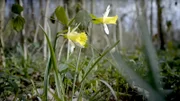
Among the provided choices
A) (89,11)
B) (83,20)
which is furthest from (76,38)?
(89,11)

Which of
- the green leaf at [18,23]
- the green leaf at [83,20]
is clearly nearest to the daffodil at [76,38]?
the green leaf at [83,20]

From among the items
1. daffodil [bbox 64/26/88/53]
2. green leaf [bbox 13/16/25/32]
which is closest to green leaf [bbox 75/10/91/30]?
daffodil [bbox 64/26/88/53]

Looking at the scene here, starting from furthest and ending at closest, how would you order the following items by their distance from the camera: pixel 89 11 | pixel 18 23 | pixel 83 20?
pixel 89 11 → pixel 18 23 → pixel 83 20

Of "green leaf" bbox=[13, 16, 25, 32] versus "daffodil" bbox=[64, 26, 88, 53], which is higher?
"green leaf" bbox=[13, 16, 25, 32]

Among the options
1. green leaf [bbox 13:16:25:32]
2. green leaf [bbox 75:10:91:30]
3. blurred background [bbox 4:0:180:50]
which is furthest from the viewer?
blurred background [bbox 4:0:180:50]

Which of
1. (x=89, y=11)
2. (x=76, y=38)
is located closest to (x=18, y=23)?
(x=76, y=38)

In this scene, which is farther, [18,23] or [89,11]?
[89,11]

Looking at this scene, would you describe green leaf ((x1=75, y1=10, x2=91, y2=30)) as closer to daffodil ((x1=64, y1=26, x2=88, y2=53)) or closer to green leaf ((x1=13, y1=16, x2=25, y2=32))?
daffodil ((x1=64, y1=26, x2=88, y2=53))

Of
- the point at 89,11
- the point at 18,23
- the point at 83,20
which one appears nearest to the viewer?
the point at 83,20

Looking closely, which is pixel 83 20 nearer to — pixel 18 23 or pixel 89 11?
pixel 18 23

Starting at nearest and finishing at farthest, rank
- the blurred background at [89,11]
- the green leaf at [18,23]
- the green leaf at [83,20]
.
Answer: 1. the green leaf at [83,20]
2. the green leaf at [18,23]
3. the blurred background at [89,11]

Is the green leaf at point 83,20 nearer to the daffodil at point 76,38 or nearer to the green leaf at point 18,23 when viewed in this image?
the daffodil at point 76,38
